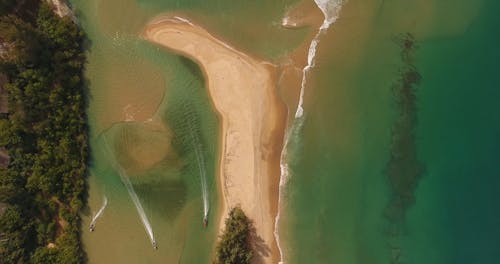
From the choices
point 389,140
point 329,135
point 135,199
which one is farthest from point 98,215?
point 389,140

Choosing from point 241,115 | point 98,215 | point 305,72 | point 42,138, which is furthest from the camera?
point 98,215

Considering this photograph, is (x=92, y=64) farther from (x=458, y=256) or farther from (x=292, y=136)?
(x=458, y=256)

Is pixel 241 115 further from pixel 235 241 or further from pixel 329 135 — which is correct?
pixel 235 241

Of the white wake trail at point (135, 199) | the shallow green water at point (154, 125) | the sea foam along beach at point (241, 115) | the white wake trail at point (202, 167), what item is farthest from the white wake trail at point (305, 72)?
the white wake trail at point (135, 199)

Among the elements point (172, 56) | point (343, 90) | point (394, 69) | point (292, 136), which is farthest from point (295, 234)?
point (172, 56)

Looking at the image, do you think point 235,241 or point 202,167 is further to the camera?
point 202,167

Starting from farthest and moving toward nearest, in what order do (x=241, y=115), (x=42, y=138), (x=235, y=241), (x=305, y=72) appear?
(x=241, y=115) < (x=305, y=72) < (x=42, y=138) < (x=235, y=241)

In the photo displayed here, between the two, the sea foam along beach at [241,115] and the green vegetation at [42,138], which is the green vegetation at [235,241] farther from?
the green vegetation at [42,138]
